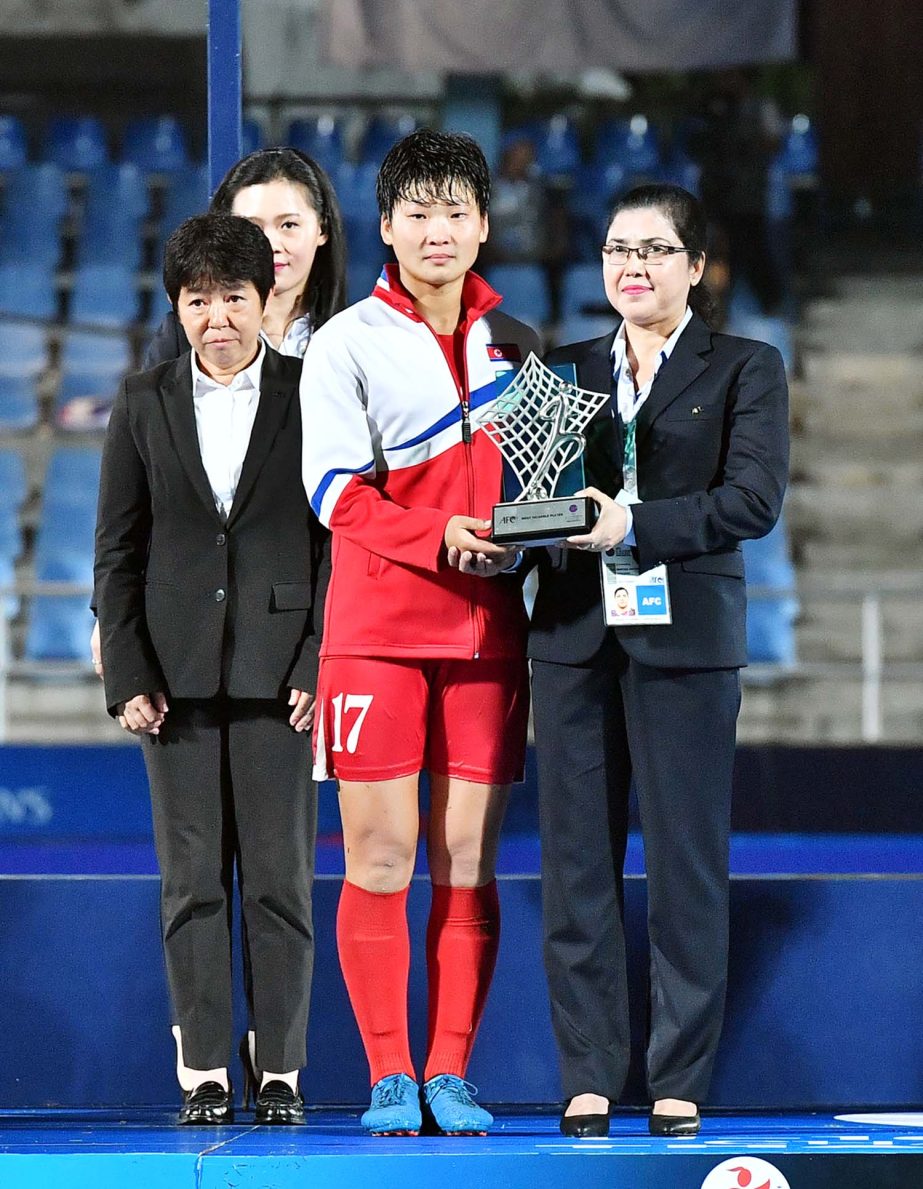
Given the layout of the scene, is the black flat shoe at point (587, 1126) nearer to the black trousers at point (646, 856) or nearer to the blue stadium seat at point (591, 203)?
the black trousers at point (646, 856)

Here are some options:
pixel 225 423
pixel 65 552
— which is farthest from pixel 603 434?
pixel 65 552

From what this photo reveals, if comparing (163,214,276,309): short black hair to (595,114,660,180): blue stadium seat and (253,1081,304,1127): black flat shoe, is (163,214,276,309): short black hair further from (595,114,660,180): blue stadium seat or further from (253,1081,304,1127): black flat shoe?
(595,114,660,180): blue stadium seat

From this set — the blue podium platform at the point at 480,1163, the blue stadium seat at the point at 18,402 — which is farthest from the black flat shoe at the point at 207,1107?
the blue stadium seat at the point at 18,402

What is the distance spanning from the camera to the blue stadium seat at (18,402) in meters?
8.60

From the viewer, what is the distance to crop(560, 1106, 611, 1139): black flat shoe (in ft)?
7.95

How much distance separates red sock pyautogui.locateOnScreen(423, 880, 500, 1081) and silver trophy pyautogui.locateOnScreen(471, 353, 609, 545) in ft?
1.83

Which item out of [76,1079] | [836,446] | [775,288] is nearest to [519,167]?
[775,288]

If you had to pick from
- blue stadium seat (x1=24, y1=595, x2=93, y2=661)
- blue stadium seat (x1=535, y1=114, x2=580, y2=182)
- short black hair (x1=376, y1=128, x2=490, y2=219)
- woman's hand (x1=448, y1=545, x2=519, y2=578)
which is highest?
blue stadium seat (x1=535, y1=114, x2=580, y2=182)

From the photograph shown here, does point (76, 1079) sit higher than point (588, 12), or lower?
lower

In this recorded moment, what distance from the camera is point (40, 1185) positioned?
2342mm

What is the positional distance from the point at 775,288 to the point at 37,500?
153 inches

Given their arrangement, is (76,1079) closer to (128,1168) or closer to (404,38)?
(128,1168)

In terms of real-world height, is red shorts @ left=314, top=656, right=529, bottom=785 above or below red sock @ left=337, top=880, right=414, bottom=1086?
above

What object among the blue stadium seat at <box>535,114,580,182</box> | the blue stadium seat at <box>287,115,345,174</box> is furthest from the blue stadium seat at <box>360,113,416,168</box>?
the blue stadium seat at <box>535,114,580,182</box>
